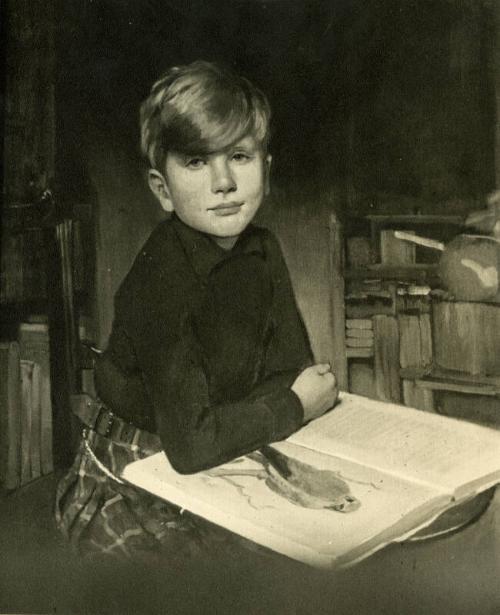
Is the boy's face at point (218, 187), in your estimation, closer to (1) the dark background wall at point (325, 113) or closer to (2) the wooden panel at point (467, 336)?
(1) the dark background wall at point (325, 113)

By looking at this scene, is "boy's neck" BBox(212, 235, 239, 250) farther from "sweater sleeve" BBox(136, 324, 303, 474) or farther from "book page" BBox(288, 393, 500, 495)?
"book page" BBox(288, 393, 500, 495)

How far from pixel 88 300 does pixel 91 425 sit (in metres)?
0.21

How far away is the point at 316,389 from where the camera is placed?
1127 mm

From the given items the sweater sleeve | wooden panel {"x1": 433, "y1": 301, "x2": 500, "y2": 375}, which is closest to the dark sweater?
the sweater sleeve

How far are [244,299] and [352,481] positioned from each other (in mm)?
333

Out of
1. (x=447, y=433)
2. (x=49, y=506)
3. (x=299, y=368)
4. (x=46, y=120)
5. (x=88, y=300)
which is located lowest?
(x=49, y=506)

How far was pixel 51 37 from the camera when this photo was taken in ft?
4.00

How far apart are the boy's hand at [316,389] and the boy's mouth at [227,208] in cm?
29

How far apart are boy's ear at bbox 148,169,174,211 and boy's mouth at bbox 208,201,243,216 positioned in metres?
0.07

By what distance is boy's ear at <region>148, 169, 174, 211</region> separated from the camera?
117 centimetres

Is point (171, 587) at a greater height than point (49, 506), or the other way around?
point (49, 506)

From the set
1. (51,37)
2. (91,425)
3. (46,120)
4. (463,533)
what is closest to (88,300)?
(91,425)

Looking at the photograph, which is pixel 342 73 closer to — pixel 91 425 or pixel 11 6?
pixel 11 6

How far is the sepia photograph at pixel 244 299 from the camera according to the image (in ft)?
3.65
